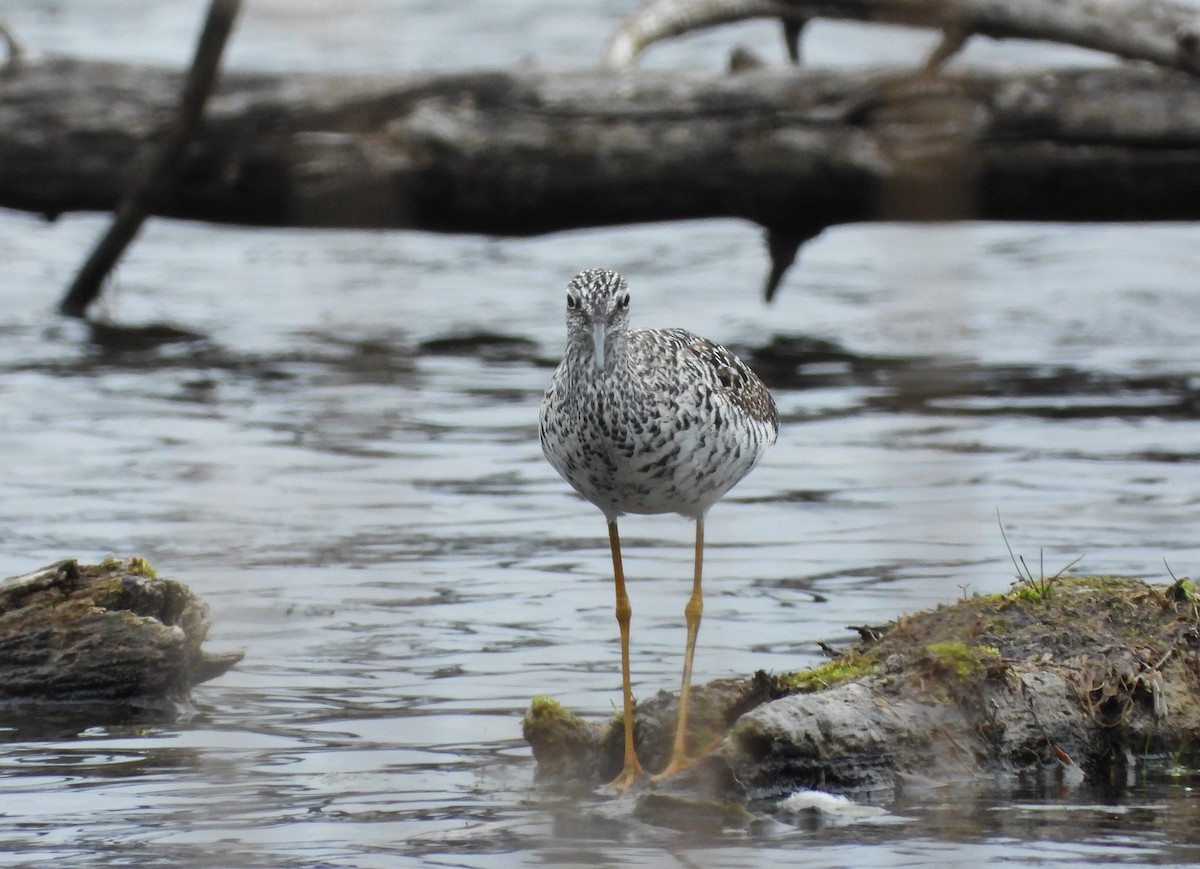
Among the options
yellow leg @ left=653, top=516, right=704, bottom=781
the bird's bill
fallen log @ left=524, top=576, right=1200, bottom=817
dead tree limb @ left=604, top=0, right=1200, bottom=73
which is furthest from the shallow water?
dead tree limb @ left=604, top=0, right=1200, bottom=73

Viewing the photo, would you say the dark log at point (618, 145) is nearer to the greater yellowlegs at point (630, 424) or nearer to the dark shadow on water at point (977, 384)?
the dark shadow on water at point (977, 384)

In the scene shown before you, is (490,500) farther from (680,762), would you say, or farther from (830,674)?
(680,762)

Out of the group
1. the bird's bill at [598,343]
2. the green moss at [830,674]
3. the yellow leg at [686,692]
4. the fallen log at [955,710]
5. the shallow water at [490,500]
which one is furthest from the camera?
the green moss at [830,674]

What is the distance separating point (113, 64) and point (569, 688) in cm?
774

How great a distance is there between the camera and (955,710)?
5.12 meters

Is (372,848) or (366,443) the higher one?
(366,443)

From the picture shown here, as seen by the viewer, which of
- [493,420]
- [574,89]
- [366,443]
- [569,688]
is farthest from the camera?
[574,89]

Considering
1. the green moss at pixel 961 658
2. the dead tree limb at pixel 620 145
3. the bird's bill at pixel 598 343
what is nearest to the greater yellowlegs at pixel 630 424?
the bird's bill at pixel 598 343

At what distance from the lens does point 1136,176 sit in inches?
434

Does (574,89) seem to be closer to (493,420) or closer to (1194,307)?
(493,420)

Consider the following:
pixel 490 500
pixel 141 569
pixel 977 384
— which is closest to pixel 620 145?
pixel 977 384

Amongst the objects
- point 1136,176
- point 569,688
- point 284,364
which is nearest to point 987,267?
point 1136,176

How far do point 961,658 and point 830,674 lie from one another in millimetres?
405

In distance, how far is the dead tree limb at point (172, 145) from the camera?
11.0 meters
